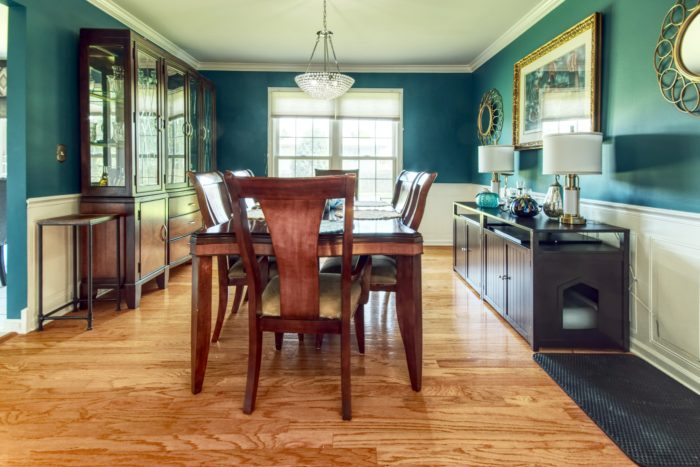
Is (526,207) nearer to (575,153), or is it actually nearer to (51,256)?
(575,153)

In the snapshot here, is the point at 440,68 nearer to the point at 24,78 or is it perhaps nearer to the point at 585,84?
the point at 585,84

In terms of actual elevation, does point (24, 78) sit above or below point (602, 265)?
above

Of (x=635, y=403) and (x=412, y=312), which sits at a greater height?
(x=412, y=312)

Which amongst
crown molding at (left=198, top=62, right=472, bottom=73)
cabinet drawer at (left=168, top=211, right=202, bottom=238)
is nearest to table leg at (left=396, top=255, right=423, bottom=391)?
cabinet drawer at (left=168, top=211, right=202, bottom=238)

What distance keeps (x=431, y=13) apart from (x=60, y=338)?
3817 millimetres

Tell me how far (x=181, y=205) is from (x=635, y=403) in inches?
157

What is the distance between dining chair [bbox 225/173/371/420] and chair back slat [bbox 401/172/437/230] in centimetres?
78

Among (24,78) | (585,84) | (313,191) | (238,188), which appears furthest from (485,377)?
(24,78)

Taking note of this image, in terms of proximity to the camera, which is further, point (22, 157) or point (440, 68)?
point (440, 68)

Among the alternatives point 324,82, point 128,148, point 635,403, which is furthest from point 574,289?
point 128,148

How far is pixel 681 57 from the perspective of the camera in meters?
2.37

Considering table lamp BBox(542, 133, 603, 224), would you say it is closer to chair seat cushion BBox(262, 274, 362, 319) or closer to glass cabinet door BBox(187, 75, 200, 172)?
chair seat cushion BBox(262, 274, 362, 319)

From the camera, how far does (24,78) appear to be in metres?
2.99

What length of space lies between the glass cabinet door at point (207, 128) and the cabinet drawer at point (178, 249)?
122cm
